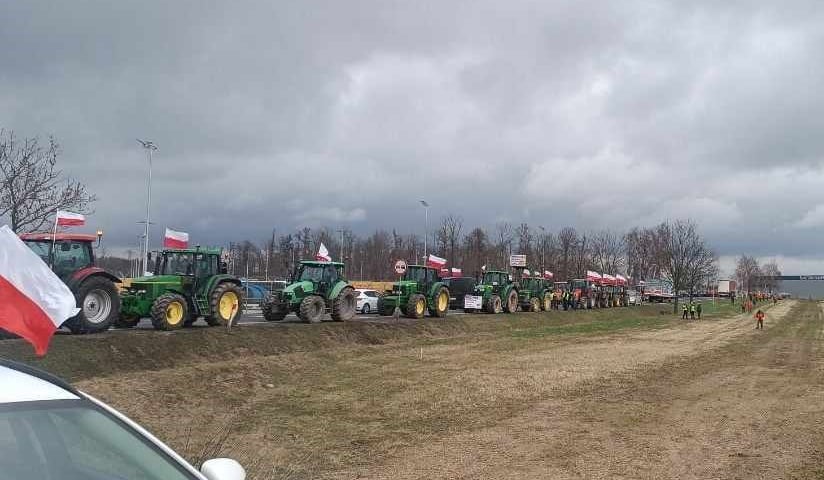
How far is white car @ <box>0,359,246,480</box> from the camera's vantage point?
2367 mm

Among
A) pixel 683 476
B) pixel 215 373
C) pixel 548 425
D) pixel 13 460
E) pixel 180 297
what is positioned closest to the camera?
pixel 13 460

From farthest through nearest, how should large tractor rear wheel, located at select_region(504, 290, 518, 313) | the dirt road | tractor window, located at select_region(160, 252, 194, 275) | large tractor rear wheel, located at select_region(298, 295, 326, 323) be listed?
large tractor rear wheel, located at select_region(504, 290, 518, 313), large tractor rear wheel, located at select_region(298, 295, 326, 323), tractor window, located at select_region(160, 252, 194, 275), the dirt road

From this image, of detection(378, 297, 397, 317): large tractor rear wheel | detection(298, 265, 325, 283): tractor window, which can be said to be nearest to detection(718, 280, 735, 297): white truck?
detection(378, 297, 397, 317): large tractor rear wheel

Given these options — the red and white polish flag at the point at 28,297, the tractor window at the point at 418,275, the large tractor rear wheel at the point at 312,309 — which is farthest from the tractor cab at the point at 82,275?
the tractor window at the point at 418,275

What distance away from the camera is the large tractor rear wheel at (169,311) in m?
17.2

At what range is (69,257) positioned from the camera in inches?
609

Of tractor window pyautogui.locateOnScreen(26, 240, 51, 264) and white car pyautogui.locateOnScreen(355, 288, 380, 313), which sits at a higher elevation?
tractor window pyautogui.locateOnScreen(26, 240, 51, 264)

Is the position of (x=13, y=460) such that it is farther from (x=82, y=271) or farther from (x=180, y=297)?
(x=180, y=297)

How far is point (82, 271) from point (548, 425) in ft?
37.4

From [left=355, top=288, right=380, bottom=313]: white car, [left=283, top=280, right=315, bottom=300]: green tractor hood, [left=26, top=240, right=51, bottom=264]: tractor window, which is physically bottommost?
[left=355, top=288, right=380, bottom=313]: white car

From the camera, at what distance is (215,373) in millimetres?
13242

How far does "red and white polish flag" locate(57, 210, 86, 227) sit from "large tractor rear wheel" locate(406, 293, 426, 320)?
16330mm

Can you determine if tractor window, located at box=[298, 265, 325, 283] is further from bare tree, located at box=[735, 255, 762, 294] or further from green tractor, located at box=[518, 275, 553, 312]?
bare tree, located at box=[735, 255, 762, 294]

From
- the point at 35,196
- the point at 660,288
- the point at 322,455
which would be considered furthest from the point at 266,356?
the point at 660,288
